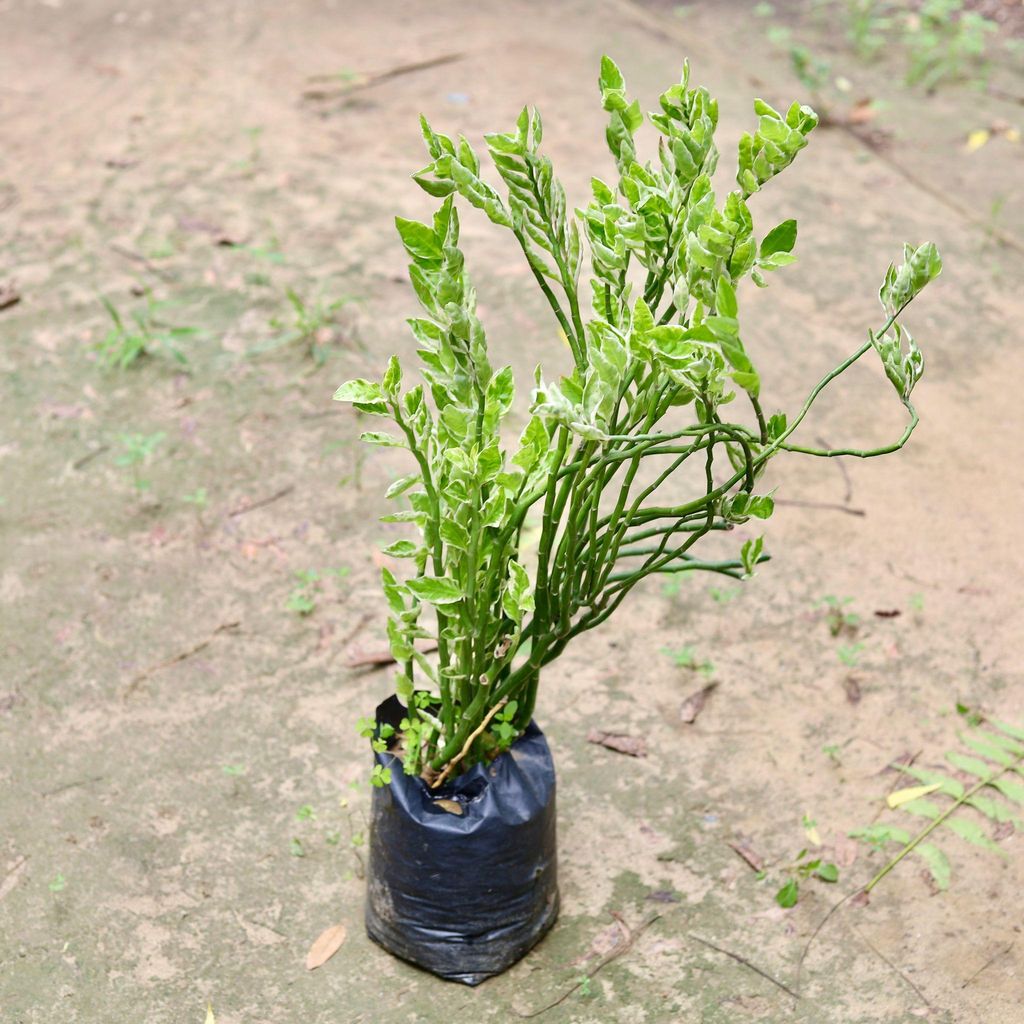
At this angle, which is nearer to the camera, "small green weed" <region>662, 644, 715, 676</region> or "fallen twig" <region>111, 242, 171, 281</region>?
"small green weed" <region>662, 644, 715, 676</region>

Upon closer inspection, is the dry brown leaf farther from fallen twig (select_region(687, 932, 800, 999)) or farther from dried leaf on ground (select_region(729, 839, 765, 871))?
dried leaf on ground (select_region(729, 839, 765, 871))

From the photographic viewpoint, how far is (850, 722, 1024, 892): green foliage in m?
2.31

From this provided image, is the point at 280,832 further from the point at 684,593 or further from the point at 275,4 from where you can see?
the point at 275,4

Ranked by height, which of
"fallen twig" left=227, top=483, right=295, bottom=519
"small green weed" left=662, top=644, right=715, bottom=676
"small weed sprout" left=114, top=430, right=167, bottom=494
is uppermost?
"small weed sprout" left=114, top=430, right=167, bottom=494

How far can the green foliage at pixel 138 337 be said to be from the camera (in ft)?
12.6

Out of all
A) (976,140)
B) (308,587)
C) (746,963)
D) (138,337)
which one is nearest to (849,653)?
(746,963)

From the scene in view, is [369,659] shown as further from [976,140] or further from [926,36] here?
[926,36]

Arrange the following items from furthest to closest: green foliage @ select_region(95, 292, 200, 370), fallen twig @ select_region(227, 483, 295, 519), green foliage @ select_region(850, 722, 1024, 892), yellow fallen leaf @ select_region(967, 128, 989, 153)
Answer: yellow fallen leaf @ select_region(967, 128, 989, 153)
green foliage @ select_region(95, 292, 200, 370)
fallen twig @ select_region(227, 483, 295, 519)
green foliage @ select_region(850, 722, 1024, 892)

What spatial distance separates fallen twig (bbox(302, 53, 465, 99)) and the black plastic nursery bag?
407cm

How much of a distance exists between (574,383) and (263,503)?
1880mm

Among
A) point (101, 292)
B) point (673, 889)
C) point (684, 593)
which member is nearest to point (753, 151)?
point (673, 889)

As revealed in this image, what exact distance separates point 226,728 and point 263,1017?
0.74 m

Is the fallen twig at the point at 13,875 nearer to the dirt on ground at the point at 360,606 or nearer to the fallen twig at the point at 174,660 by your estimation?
the dirt on ground at the point at 360,606

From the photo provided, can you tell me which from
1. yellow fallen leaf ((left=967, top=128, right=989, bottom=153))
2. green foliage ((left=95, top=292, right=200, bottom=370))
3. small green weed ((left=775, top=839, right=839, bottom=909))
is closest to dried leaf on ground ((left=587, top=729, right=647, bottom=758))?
small green weed ((left=775, top=839, right=839, bottom=909))
